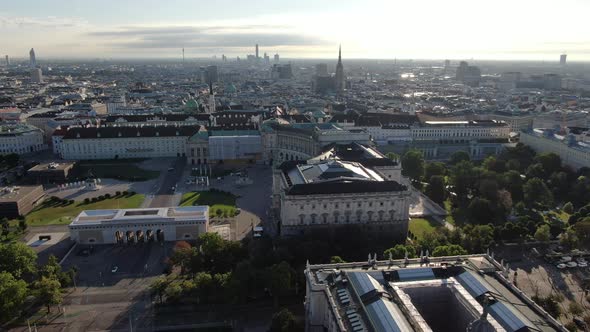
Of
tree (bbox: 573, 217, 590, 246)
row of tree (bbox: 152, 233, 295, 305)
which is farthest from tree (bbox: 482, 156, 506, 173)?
row of tree (bbox: 152, 233, 295, 305)

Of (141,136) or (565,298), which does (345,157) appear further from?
(141,136)

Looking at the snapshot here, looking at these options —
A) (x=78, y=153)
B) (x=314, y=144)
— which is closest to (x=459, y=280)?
(x=314, y=144)

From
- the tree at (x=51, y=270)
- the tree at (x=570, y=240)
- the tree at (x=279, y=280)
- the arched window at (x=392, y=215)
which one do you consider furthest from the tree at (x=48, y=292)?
the tree at (x=570, y=240)

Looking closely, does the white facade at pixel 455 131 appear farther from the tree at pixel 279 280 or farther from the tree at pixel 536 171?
the tree at pixel 279 280

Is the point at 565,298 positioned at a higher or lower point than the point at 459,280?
lower

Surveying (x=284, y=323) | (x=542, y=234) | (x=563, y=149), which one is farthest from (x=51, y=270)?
(x=563, y=149)

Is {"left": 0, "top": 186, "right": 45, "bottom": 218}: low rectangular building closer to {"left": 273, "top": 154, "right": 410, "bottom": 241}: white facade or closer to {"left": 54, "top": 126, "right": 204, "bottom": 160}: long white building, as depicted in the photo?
{"left": 54, "top": 126, "right": 204, "bottom": 160}: long white building
